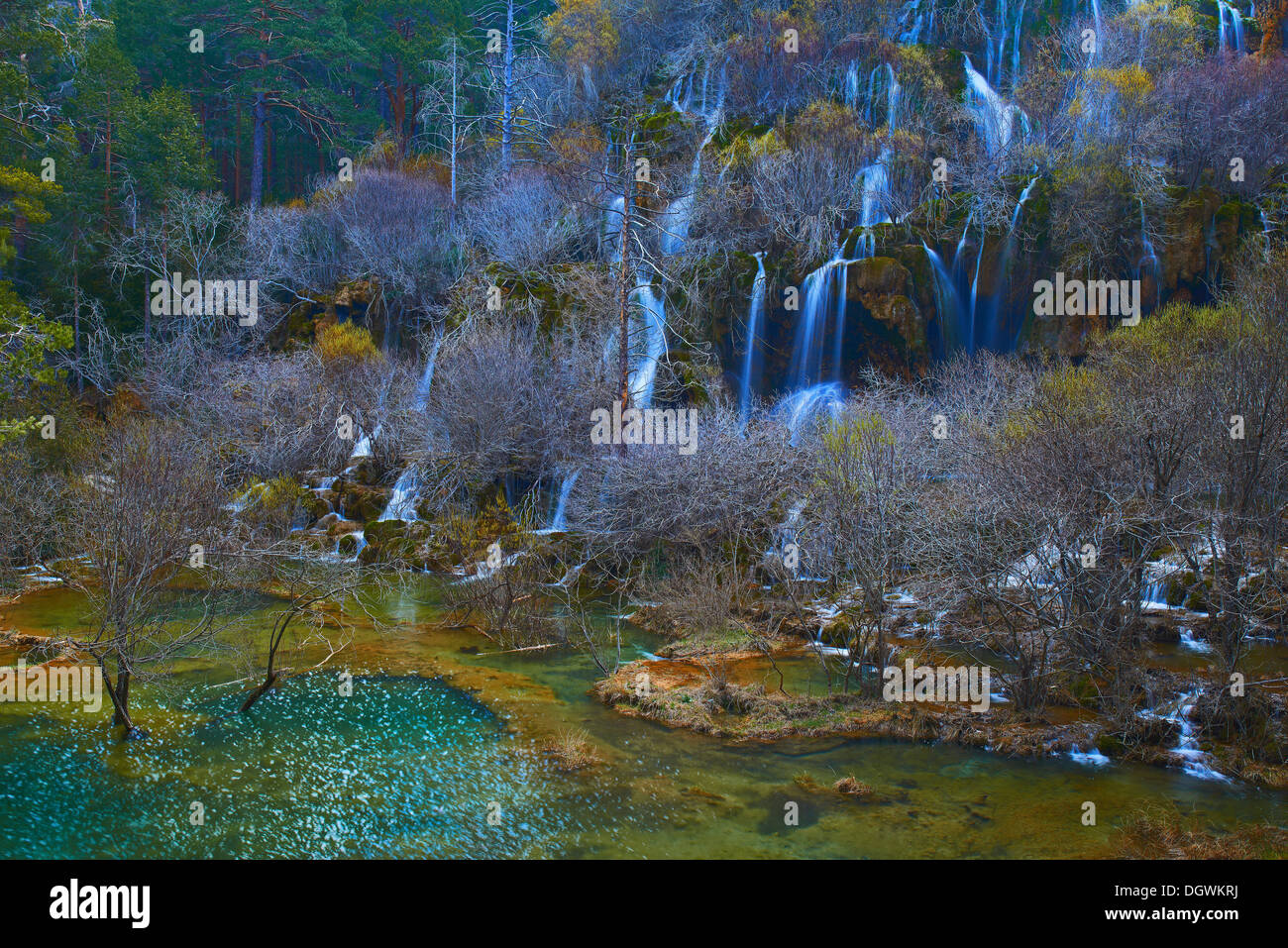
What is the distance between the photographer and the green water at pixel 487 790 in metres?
8.32

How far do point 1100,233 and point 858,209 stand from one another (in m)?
6.30

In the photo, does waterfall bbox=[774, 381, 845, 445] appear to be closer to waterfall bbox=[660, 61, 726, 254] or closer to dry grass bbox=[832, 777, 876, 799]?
waterfall bbox=[660, 61, 726, 254]

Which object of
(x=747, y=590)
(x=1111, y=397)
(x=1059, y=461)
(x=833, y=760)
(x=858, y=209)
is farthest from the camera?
(x=858, y=209)

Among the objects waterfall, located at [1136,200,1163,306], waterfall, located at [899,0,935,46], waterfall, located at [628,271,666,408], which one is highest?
waterfall, located at [899,0,935,46]

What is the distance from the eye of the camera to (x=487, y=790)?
9.41m

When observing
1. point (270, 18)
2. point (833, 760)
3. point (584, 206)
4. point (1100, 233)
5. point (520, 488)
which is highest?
point (270, 18)

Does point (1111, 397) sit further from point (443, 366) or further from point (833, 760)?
point (443, 366)

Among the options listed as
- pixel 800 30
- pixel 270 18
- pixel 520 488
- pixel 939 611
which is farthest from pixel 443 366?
pixel 270 18

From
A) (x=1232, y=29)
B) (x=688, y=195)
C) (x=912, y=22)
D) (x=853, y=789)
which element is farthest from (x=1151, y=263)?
(x=853, y=789)

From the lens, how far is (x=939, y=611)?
36.0ft

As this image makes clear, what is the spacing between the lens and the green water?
8320 millimetres

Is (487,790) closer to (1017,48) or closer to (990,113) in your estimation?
(990,113)

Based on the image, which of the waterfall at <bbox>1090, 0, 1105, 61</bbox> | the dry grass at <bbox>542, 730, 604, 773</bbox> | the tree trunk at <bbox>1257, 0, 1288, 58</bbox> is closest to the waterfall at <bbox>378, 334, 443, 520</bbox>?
the dry grass at <bbox>542, 730, 604, 773</bbox>

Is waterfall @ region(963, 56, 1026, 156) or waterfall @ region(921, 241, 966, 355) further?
waterfall @ region(963, 56, 1026, 156)
